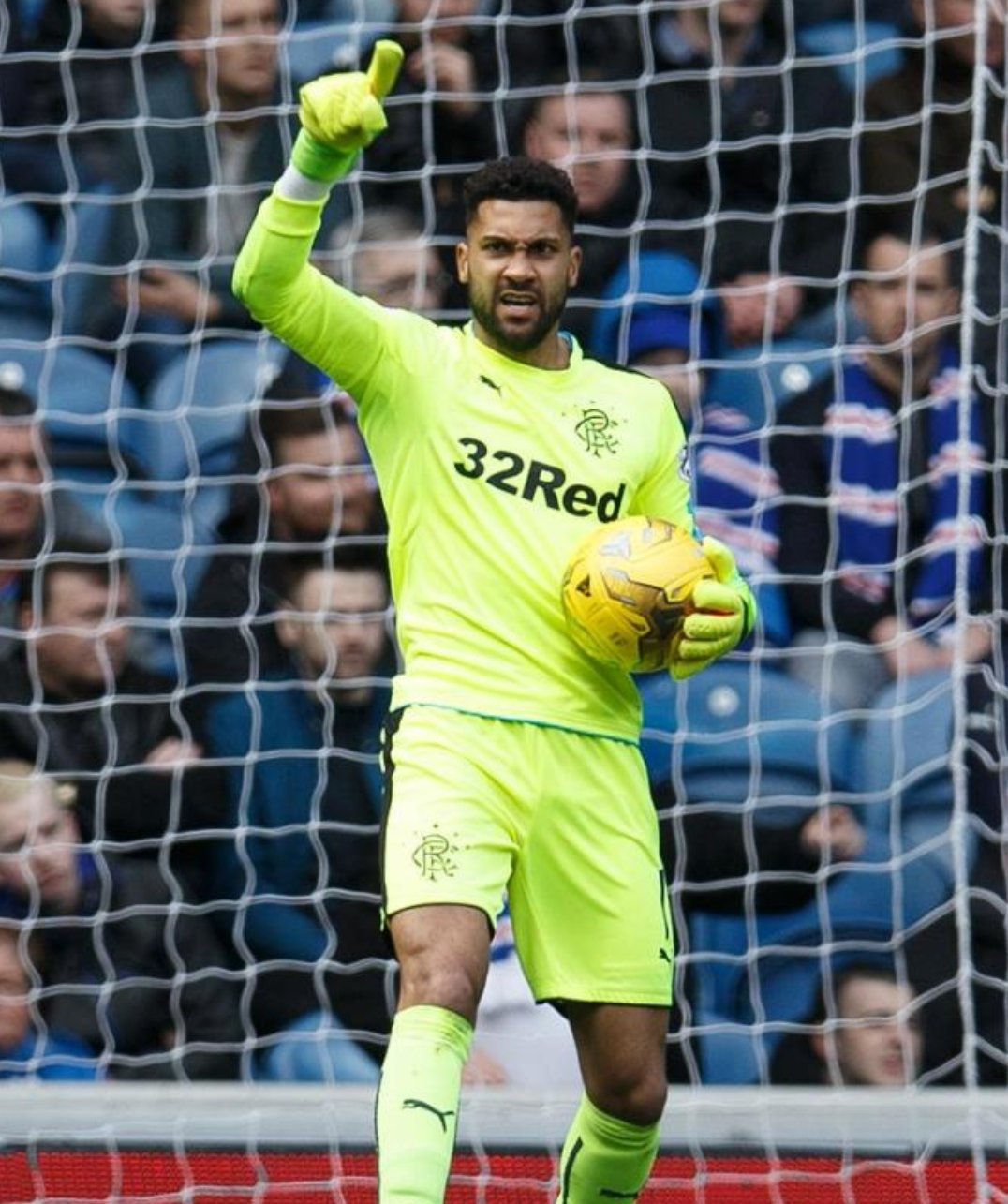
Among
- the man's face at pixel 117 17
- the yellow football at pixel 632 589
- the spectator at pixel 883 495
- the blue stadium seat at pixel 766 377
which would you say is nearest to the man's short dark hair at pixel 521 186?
the yellow football at pixel 632 589

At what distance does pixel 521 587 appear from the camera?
4566mm

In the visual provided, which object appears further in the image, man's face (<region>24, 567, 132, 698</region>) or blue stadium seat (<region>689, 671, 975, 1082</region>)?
man's face (<region>24, 567, 132, 698</region>)

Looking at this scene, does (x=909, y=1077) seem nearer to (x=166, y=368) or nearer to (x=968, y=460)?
(x=968, y=460)

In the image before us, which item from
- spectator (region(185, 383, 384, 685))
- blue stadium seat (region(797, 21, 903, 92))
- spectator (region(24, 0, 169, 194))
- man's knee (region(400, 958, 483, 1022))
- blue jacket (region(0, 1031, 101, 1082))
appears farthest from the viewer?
spectator (region(24, 0, 169, 194))

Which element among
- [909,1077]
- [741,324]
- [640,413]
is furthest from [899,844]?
[640,413]

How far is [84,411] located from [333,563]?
0.71 meters

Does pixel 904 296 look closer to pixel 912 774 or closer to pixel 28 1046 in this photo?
pixel 912 774

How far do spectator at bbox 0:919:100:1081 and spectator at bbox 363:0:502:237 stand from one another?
2.04 m

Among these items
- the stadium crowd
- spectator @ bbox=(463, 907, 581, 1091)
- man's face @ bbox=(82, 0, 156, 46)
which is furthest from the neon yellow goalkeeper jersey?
man's face @ bbox=(82, 0, 156, 46)

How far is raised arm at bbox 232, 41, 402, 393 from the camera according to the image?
14.0ft

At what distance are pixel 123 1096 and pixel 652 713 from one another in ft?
4.88

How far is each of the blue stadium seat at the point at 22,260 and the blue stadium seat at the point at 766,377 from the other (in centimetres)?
163

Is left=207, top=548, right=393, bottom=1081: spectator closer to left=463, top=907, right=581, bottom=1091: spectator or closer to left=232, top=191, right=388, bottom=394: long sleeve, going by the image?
left=463, top=907, right=581, bottom=1091: spectator

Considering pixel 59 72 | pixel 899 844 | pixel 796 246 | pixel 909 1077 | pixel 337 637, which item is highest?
pixel 59 72
